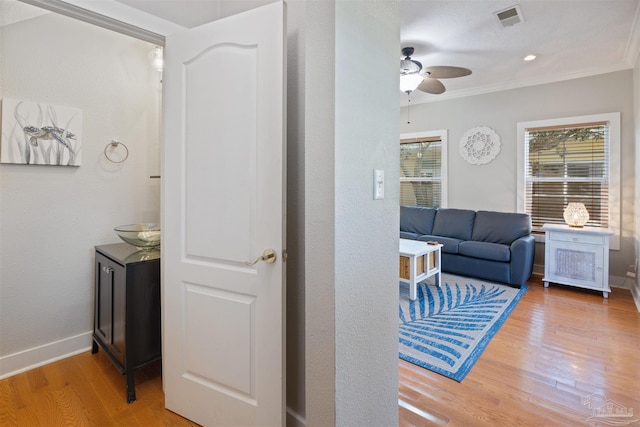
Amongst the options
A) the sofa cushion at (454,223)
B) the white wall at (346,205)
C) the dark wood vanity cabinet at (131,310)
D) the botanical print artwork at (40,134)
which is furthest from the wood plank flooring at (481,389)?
the sofa cushion at (454,223)

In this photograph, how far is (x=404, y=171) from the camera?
6008 mm

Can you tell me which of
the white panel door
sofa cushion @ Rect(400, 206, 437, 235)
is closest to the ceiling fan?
the white panel door

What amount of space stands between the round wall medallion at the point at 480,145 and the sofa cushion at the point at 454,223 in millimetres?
849

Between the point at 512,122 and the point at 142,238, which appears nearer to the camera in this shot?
the point at 142,238

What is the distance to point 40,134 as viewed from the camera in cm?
225

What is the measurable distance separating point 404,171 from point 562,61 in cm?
272

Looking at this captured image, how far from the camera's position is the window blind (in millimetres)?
4137

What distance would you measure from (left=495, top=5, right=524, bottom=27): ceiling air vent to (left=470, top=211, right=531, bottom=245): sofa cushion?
8.03ft

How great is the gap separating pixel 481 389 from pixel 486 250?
247 centimetres

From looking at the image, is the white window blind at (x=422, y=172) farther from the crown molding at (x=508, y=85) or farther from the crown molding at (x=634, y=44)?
the crown molding at (x=634, y=44)

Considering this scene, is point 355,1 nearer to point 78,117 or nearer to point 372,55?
point 372,55

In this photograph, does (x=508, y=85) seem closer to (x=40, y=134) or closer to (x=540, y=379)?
(x=540, y=379)

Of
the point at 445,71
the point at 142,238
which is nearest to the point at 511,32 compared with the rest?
the point at 445,71

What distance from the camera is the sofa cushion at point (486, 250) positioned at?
13.2 feet
